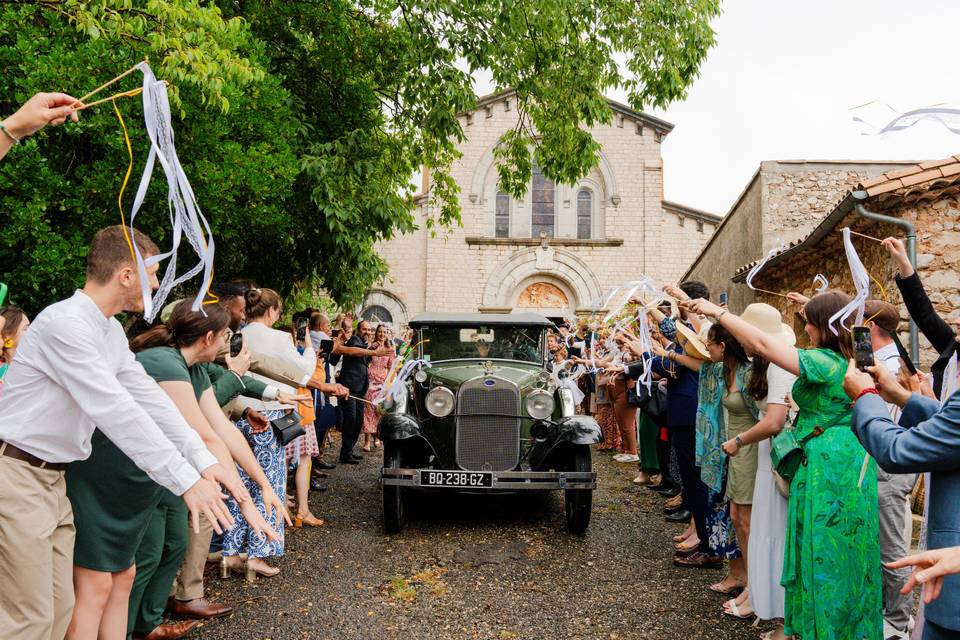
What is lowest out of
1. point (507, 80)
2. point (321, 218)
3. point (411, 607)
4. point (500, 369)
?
point (411, 607)

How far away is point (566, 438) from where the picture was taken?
5.87m

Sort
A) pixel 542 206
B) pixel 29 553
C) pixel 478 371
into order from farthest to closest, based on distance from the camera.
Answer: pixel 542 206, pixel 478 371, pixel 29 553

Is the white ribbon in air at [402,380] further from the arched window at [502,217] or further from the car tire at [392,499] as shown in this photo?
the arched window at [502,217]

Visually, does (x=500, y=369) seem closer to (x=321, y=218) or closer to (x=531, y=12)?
(x=321, y=218)

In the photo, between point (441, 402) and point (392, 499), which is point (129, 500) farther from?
point (441, 402)

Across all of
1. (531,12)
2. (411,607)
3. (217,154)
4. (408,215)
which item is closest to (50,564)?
(411,607)

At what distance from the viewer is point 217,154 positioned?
721 cm

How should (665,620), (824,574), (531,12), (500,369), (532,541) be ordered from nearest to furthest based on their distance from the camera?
1. (824,574)
2. (665,620)
3. (532,541)
4. (500,369)
5. (531,12)

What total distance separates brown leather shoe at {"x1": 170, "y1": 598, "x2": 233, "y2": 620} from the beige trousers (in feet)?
0.11

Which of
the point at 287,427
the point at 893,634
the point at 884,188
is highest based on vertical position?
the point at 884,188

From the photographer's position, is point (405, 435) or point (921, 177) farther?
point (921, 177)

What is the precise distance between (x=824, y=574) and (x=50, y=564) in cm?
321

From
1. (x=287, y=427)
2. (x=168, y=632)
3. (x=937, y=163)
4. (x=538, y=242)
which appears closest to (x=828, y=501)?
(x=287, y=427)

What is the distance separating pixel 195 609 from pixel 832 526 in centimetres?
357
